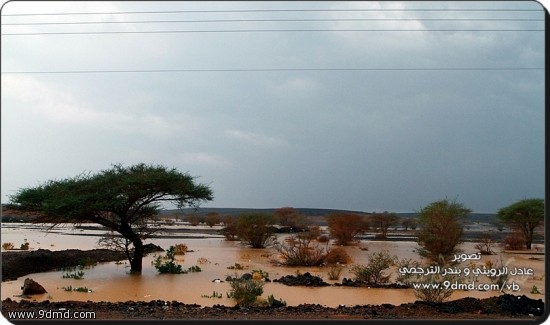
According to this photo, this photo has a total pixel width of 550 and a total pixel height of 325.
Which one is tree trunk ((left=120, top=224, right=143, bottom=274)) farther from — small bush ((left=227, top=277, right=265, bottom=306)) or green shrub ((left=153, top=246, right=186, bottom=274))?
small bush ((left=227, top=277, right=265, bottom=306))

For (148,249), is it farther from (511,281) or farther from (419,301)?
(511,281)

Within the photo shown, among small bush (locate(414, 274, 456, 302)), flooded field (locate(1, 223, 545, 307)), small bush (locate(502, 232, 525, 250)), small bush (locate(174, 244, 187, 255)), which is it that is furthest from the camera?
small bush (locate(174, 244, 187, 255))

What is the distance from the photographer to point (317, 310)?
Answer: 25.8 feet

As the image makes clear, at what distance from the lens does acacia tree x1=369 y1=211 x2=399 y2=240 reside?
1753cm

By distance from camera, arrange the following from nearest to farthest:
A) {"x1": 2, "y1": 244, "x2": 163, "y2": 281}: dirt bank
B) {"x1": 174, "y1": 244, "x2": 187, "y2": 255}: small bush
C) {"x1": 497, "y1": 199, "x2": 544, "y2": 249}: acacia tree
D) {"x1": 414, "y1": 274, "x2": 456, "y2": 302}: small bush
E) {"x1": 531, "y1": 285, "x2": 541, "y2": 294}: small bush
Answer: {"x1": 531, "y1": 285, "x2": 541, "y2": 294}: small bush < {"x1": 414, "y1": 274, "x2": 456, "y2": 302}: small bush < {"x1": 497, "y1": 199, "x2": 544, "y2": 249}: acacia tree < {"x1": 2, "y1": 244, "x2": 163, "y2": 281}: dirt bank < {"x1": 174, "y1": 244, "x2": 187, "y2": 255}: small bush

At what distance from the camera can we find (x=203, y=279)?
1198cm

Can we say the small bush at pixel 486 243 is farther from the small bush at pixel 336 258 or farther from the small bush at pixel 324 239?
the small bush at pixel 324 239

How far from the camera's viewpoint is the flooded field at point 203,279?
357 inches

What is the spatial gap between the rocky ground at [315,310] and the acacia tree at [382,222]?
9.29 m

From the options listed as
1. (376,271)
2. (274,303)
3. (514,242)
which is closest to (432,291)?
(274,303)

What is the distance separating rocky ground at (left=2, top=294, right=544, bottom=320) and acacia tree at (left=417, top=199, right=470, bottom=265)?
2853mm

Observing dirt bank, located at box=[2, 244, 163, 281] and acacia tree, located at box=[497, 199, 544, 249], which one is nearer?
acacia tree, located at box=[497, 199, 544, 249]

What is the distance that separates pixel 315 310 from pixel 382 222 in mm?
10661

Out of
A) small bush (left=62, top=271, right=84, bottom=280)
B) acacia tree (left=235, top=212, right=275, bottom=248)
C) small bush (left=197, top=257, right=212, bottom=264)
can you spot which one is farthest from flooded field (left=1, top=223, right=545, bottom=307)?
acacia tree (left=235, top=212, right=275, bottom=248)
